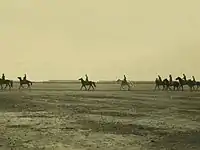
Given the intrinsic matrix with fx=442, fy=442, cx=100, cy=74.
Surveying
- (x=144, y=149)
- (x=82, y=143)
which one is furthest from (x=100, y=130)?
(x=144, y=149)

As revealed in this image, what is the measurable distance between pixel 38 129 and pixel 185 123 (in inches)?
255

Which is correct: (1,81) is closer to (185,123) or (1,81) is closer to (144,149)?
(185,123)

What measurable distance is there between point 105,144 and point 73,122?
6.69 metres

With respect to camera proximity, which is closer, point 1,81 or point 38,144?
point 38,144

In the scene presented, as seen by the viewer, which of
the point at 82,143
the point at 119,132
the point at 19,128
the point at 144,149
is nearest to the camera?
the point at 144,149

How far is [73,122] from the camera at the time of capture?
1950 cm

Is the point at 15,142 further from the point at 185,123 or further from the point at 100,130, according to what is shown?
the point at 185,123

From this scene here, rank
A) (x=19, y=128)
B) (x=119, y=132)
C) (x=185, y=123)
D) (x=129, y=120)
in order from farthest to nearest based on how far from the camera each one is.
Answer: (x=129, y=120)
(x=185, y=123)
(x=19, y=128)
(x=119, y=132)

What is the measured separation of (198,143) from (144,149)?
2.05 m

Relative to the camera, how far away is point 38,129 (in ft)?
55.1

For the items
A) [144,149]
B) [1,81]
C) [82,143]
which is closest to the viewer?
[144,149]

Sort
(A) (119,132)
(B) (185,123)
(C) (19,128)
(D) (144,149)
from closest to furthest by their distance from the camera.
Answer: (D) (144,149) < (A) (119,132) < (C) (19,128) < (B) (185,123)

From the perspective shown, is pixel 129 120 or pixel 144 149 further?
pixel 129 120

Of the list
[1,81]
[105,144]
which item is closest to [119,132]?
[105,144]
